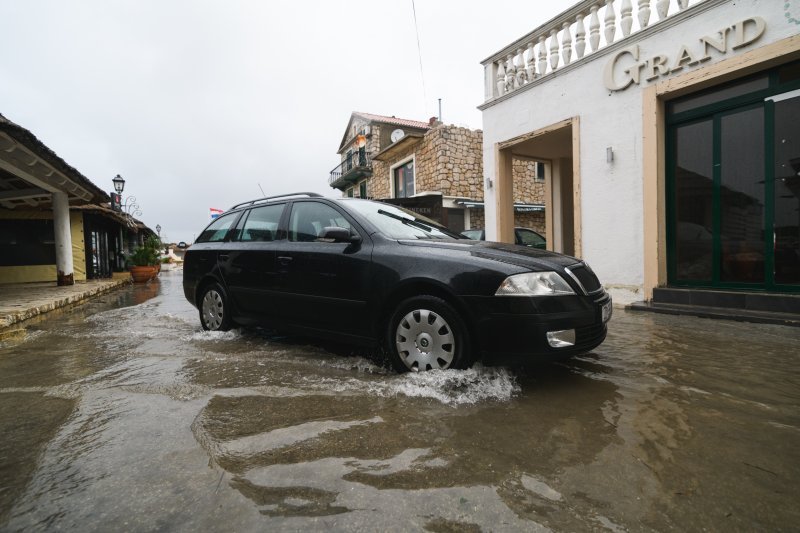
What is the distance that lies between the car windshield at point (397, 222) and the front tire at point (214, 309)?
189 centimetres

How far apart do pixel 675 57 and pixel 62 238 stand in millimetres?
13709

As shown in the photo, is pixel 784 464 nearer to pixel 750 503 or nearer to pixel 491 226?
pixel 750 503

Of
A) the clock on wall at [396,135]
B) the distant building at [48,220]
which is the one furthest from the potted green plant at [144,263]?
the clock on wall at [396,135]

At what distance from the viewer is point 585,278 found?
9.57ft

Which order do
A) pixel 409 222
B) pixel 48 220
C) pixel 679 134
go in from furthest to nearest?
pixel 48 220 → pixel 679 134 → pixel 409 222

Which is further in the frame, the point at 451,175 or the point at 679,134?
the point at 451,175

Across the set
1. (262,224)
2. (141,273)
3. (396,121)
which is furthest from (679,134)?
(396,121)

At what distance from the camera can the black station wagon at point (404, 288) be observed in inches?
102

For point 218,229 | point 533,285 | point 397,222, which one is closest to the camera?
point 533,285

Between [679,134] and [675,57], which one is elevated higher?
[675,57]

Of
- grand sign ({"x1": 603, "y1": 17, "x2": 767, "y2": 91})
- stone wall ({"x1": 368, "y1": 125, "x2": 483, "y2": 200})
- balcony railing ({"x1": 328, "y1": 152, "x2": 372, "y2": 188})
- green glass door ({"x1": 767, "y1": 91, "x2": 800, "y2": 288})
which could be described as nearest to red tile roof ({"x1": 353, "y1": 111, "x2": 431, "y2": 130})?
balcony railing ({"x1": 328, "y1": 152, "x2": 372, "y2": 188})

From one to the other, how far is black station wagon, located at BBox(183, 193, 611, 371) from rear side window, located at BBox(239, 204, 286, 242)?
1cm

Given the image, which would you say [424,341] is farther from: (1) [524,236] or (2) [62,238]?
(2) [62,238]

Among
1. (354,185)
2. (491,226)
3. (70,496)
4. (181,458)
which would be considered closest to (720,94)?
(491,226)
